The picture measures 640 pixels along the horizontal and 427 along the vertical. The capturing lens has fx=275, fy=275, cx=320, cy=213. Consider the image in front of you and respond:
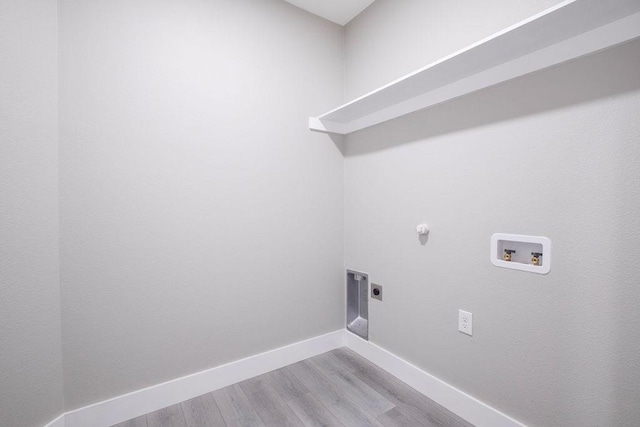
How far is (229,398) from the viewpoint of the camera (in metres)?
1.56

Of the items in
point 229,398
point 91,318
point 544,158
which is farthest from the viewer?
point 229,398

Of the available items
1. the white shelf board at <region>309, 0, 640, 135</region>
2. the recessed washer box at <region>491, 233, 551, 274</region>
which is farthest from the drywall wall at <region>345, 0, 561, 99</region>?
the recessed washer box at <region>491, 233, 551, 274</region>

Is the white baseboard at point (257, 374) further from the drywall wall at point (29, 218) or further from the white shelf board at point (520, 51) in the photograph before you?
the white shelf board at point (520, 51)

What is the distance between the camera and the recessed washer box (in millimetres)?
1106

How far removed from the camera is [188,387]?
5.12 ft

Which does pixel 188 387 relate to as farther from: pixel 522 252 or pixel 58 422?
pixel 522 252

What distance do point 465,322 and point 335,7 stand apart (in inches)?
84.3

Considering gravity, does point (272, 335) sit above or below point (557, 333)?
below

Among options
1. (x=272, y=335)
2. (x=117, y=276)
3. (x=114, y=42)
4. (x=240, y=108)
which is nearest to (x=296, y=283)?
(x=272, y=335)

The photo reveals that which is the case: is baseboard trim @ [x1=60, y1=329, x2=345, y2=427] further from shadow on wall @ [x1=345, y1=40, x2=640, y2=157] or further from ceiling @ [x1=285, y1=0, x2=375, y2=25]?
ceiling @ [x1=285, y1=0, x2=375, y2=25]

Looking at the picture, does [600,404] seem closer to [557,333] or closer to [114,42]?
[557,333]

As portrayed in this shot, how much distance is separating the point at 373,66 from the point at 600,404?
202 centimetres

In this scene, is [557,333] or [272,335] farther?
[272,335]

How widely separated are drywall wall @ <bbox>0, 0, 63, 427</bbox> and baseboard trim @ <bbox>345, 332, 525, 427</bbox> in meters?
1.69
